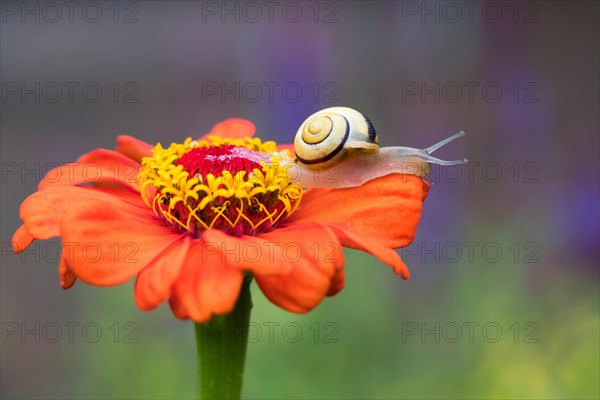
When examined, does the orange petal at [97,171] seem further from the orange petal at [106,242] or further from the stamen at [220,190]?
the orange petal at [106,242]

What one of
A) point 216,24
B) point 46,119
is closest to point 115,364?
point 46,119

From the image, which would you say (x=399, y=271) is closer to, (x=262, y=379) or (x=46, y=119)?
(x=262, y=379)

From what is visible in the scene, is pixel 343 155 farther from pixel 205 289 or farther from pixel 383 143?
pixel 383 143

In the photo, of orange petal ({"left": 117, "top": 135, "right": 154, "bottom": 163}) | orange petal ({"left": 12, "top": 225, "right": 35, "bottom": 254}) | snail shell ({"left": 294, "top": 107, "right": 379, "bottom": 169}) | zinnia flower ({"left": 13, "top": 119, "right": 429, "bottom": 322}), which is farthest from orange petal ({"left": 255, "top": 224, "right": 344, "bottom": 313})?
orange petal ({"left": 117, "top": 135, "right": 154, "bottom": 163})

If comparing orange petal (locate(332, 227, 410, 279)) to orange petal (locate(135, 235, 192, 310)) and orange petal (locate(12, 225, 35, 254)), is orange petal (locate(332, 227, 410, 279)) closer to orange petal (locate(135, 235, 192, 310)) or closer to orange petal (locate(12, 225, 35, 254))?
orange petal (locate(135, 235, 192, 310))

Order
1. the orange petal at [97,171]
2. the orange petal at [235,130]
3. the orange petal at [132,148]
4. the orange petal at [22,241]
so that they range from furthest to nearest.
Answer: the orange petal at [235,130]
the orange petal at [132,148]
the orange petal at [97,171]
the orange petal at [22,241]

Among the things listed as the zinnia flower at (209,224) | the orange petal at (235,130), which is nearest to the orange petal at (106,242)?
the zinnia flower at (209,224)
